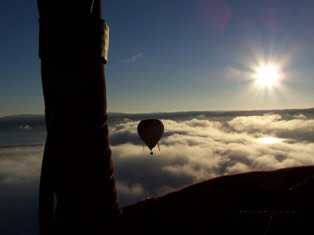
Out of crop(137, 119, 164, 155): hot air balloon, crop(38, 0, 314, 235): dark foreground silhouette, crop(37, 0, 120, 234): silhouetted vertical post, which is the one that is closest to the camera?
crop(38, 0, 314, 235): dark foreground silhouette

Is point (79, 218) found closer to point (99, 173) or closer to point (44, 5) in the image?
point (99, 173)

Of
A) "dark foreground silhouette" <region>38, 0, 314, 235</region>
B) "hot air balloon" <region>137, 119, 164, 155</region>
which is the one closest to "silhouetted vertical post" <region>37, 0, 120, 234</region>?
"dark foreground silhouette" <region>38, 0, 314, 235</region>

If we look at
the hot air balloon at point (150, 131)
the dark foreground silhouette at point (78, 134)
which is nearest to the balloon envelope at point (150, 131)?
the hot air balloon at point (150, 131)

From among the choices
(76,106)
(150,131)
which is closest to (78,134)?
(76,106)

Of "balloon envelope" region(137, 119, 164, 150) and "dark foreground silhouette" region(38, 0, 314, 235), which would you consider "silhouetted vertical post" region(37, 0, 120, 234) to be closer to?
"dark foreground silhouette" region(38, 0, 314, 235)

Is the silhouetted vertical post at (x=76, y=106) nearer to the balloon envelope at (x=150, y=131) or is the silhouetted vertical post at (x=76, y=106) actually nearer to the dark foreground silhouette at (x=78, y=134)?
the dark foreground silhouette at (x=78, y=134)

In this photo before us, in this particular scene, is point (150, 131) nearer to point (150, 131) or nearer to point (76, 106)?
point (150, 131)
